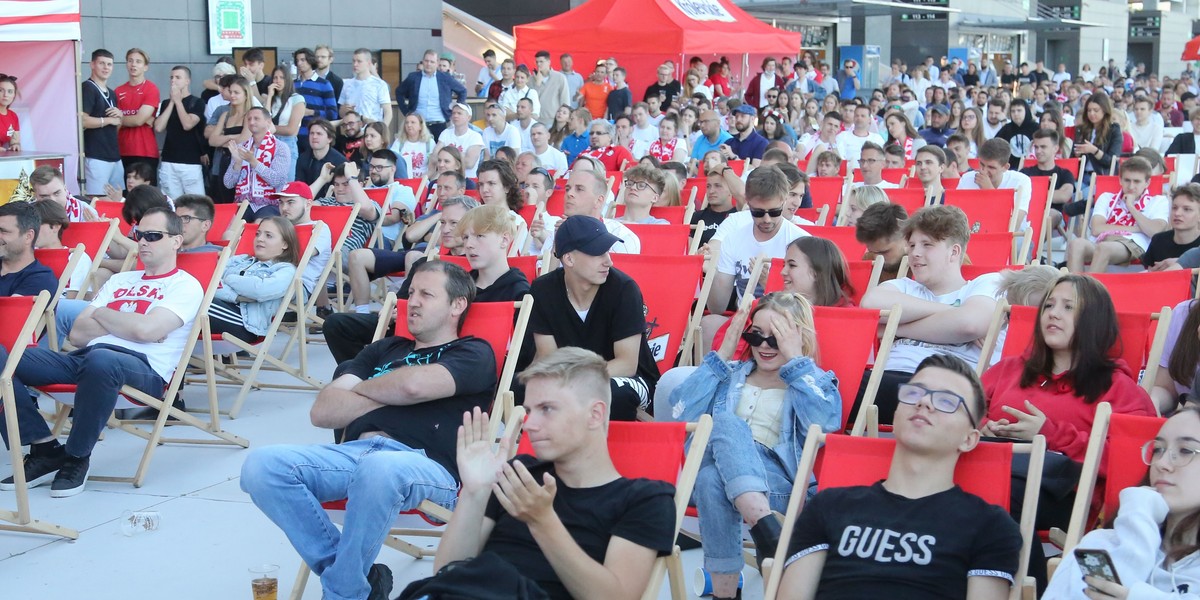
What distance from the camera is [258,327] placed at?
6574mm

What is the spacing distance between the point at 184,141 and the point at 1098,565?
402 inches

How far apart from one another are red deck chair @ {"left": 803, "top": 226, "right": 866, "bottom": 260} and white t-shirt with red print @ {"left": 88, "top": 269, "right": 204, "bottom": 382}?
307 cm

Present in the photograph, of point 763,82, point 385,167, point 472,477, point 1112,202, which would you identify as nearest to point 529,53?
point 763,82

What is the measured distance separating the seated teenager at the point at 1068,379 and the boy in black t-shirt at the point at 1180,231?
2902mm

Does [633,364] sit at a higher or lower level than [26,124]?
lower

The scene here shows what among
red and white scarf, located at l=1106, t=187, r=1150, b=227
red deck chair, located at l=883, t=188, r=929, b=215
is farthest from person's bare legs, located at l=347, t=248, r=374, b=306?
red and white scarf, located at l=1106, t=187, r=1150, b=227

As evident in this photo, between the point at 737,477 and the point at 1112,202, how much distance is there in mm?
5516

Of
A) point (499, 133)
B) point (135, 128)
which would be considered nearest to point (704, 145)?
point (499, 133)

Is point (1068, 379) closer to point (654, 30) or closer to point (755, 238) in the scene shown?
point (755, 238)

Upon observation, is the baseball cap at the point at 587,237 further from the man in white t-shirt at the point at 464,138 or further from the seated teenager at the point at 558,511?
the man in white t-shirt at the point at 464,138

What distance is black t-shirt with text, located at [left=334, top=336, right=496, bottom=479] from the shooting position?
4145 millimetres

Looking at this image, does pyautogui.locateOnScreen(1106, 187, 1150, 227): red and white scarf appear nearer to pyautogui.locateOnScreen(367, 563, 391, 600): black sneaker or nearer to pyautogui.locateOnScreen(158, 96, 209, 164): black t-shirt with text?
pyautogui.locateOnScreen(367, 563, 391, 600): black sneaker

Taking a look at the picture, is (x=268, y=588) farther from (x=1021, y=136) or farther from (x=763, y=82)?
(x=763, y=82)

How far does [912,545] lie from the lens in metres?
3.14
